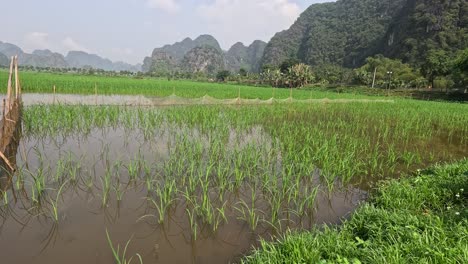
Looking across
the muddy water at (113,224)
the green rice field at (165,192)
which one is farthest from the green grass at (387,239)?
the muddy water at (113,224)

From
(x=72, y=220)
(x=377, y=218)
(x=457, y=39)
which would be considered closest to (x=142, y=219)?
(x=72, y=220)

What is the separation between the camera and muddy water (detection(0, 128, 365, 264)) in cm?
275

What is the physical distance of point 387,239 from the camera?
2705mm

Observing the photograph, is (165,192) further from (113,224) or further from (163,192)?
(113,224)

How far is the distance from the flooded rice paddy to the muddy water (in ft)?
0.03

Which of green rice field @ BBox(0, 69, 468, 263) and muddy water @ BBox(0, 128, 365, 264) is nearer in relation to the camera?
muddy water @ BBox(0, 128, 365, 264)

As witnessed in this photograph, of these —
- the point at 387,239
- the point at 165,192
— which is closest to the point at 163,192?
the point at 165,192

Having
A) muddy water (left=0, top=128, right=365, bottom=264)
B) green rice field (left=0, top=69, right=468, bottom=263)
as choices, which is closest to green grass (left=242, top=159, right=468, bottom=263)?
green rice field (left=0, top=69, right=468, bottom=263)

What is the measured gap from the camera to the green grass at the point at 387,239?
7.83 feet

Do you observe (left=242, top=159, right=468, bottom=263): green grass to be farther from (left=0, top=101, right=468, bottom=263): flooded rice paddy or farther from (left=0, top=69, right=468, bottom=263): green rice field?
(left=0, top=101, right=468, bottom=263): flooded rice paddy

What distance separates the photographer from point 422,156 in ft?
22.9

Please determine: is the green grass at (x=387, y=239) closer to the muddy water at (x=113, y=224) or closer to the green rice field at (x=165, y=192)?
the green rice field at (x=165, y=192)

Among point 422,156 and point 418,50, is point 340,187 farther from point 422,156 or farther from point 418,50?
point 418,50

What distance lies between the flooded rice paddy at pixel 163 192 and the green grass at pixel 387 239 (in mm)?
466
